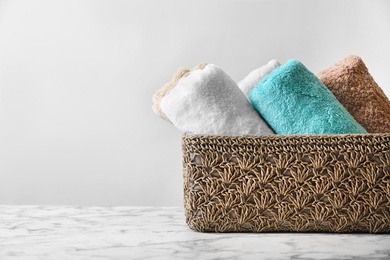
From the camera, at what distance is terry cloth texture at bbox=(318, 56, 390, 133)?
96 cm

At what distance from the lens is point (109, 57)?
1.63 meters

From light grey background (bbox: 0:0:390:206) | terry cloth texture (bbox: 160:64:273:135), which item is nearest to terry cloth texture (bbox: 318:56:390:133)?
terry cloth texture (bbox: 160:64:273:135)

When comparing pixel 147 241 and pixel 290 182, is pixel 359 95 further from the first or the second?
pixel 147 241

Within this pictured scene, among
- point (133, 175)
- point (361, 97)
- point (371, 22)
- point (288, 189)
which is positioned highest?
point (371, 22)

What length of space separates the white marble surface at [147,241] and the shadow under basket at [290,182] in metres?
0.02

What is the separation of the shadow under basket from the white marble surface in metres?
0.02

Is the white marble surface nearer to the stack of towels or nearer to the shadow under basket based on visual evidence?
the shadow under basket

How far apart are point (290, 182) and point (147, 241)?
0.21 metres

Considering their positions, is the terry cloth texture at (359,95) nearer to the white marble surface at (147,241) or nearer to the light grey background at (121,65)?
the white marble surface at (147,241)

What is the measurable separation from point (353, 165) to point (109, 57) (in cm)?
93

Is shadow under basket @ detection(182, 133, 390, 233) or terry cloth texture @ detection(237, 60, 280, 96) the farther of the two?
terry cloth texture @ detection(237, 60, 280, 96)

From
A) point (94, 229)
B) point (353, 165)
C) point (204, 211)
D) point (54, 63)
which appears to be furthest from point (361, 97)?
point (54, 63)

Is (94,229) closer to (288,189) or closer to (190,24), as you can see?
(288,189)

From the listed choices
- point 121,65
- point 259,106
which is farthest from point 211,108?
Answer: point 121,65
